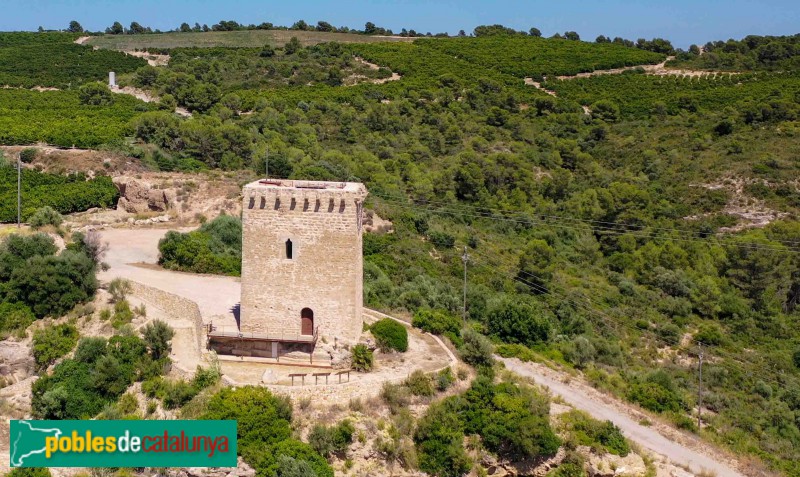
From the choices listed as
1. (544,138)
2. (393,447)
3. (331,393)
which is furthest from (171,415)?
(544,138)

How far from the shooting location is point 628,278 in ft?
138

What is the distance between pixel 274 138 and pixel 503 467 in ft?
115

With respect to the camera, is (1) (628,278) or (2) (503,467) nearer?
(2) (503,467)

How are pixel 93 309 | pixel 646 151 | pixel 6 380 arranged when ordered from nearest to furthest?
pixel 6 380 → pixel 93 309 → pixel 646 151

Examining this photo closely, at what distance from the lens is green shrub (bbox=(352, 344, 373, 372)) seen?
22.1 meters

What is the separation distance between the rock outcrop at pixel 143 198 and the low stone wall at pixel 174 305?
43.7 feet

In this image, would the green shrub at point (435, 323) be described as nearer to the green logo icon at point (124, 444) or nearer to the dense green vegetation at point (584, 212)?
the dense green vegetation at point (584, 212)

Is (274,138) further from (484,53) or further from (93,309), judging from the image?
(484,53)

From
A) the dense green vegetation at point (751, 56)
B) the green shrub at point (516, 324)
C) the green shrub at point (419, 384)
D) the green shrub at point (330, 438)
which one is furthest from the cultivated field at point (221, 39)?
the green shrub at point (330, 438)

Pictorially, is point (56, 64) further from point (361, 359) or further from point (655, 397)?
point (655, 397)

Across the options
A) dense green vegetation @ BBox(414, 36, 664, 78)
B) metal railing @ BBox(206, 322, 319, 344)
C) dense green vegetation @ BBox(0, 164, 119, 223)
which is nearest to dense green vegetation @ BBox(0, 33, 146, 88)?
dense green vegetation @ BBox(0, 164, 119, 223)

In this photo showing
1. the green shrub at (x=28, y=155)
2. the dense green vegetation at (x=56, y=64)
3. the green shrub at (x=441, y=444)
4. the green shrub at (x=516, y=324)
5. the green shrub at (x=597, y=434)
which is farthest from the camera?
the dense green vegetation at (x=56, y=64)

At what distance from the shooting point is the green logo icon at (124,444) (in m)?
18.0

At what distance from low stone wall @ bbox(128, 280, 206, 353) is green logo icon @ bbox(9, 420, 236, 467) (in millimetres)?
4552
